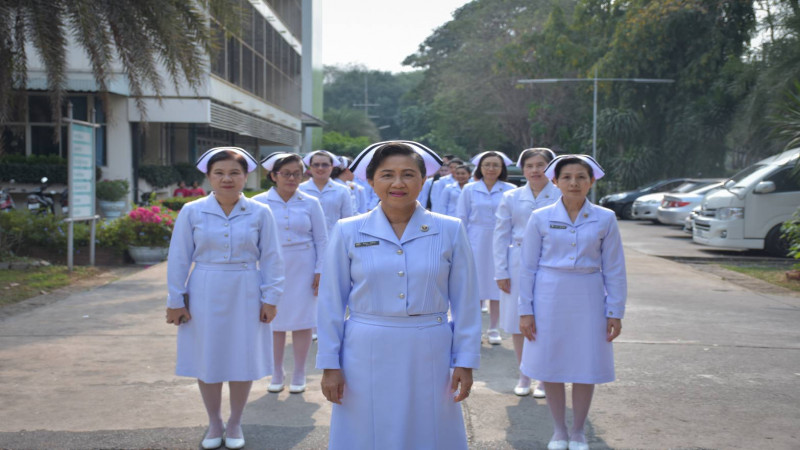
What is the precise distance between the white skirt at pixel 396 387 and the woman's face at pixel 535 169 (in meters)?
3.19

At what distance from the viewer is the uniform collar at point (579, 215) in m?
4.82

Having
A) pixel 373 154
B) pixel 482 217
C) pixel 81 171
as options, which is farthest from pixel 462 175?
pixel 373 154

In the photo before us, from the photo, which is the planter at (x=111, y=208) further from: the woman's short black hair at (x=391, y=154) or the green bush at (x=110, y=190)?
the woman's short black hair at (x=391, y=154)

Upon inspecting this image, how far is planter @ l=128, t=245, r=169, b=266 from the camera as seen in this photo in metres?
14.3

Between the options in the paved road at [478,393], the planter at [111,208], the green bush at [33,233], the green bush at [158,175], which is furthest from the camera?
the green bush at [158,175]

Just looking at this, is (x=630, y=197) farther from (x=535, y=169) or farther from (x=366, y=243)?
(x=366, y=243)

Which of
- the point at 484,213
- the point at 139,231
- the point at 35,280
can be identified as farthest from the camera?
the point at 139,231

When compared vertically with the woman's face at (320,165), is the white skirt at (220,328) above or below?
below

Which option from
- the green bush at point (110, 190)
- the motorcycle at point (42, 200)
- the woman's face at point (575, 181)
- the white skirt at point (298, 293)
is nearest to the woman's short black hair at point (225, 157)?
the white skirt at point (298, 293)

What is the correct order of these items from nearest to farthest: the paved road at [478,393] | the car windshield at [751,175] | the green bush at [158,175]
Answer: the paved road at [478,393]
the car windshield at [751,175]
the green bush at [158,175]

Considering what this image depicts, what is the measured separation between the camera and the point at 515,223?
665 centimetres

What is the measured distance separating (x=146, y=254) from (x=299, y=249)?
875cm

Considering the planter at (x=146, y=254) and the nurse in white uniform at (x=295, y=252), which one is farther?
the planter at (x=146, y=254)

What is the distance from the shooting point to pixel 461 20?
67438mm
